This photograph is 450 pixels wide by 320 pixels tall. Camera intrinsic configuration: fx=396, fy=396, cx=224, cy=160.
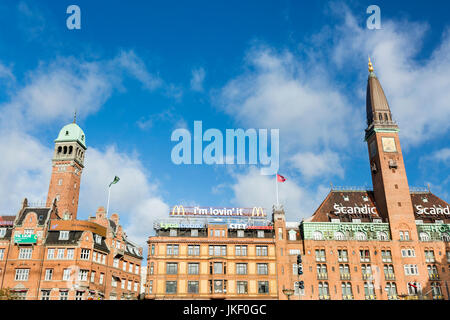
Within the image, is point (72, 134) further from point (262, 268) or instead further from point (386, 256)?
Result: point (386, 256)

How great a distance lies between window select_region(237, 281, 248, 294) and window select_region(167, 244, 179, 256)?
587 inches

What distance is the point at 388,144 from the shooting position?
326 ft

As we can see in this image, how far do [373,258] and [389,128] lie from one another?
3390 centimetres

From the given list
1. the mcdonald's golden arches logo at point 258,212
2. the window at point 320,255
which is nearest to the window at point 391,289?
the window at point 320,255

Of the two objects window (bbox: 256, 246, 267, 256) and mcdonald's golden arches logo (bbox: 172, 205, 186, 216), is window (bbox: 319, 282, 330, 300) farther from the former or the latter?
mcdonald's golden arches logo (bbox: 172, 205, 186, 216)

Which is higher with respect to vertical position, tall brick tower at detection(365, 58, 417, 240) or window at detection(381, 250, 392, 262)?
tall brick tower at detection(365, 58, 417, 240)

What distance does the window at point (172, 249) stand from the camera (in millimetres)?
85062

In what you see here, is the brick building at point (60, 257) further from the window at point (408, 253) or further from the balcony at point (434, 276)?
the balcony at point (434, 276)

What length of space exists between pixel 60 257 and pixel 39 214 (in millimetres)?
13504

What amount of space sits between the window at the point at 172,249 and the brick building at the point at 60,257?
12.8 m

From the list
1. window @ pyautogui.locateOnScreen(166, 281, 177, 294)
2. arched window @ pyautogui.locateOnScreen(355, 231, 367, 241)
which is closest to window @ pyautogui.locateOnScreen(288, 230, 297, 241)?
arched window @ pyautogui.locateOnScreen(355, 231, 367, 241)

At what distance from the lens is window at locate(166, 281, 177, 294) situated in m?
81.8

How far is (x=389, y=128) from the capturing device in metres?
101
